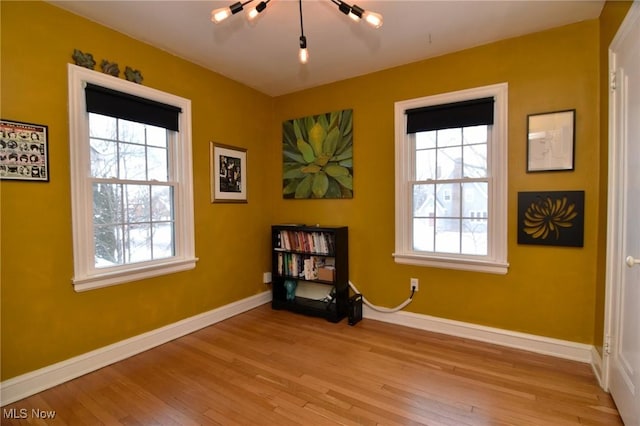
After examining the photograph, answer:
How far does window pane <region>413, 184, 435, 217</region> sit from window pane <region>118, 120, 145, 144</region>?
8.37 feet

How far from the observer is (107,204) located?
2414mm

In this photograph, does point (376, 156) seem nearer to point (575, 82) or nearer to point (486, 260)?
point (486, 260)

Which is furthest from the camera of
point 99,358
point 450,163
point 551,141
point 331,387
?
point 450,163

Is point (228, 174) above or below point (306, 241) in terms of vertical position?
above

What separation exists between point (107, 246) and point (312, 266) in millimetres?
1916

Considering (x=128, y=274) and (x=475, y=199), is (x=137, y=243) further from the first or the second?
(x=475, y=199)

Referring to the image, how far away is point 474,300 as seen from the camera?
2754mm

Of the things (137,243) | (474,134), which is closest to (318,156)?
(474,134)

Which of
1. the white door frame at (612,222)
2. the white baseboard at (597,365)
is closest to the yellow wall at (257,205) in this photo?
the white baseboard at (597,365)

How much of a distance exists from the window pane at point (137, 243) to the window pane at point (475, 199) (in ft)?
9.35

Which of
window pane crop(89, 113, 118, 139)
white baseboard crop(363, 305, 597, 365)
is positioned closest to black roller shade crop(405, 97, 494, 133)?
white baseboard crop(363, 305, 597, 365)

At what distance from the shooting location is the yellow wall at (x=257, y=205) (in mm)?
1991

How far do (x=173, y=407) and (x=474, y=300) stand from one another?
97.4 inches

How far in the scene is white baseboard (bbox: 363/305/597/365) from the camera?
2373 millimetres
